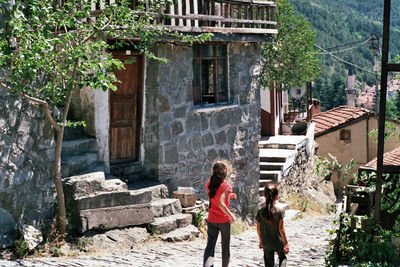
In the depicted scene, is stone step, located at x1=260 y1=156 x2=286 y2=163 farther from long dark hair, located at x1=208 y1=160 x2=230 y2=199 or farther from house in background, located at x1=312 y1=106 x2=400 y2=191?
house in background, located at x1=312 y1=106 x2=400 y2=191

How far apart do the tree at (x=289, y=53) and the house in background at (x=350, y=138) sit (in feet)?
23.4

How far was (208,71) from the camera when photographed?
1133cm

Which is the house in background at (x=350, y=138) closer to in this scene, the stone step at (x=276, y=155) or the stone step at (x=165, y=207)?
the stone step at (x=276, y=155)

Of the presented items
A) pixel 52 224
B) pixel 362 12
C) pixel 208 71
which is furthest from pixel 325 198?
pixel 362 12

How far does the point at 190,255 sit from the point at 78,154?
2472 millimetres

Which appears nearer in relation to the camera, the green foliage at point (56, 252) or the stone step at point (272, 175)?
the green foliage at point (56, 252)

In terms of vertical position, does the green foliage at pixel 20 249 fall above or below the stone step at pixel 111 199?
below

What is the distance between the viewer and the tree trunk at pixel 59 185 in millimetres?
7668

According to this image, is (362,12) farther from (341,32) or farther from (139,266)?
(139,266)

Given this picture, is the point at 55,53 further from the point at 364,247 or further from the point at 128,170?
the point at 364,247

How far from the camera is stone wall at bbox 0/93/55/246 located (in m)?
7.38

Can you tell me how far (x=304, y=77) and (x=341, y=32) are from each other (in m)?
52.5

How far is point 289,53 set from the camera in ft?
58.3

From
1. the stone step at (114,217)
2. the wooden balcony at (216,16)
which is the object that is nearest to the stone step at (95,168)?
the stone step at (114,217)
